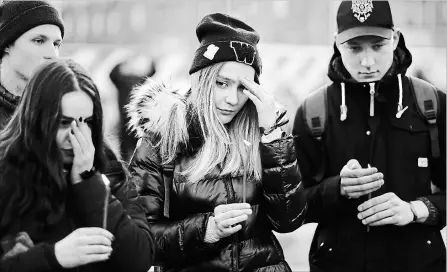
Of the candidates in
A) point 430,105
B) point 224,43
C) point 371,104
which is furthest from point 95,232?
point 430,105

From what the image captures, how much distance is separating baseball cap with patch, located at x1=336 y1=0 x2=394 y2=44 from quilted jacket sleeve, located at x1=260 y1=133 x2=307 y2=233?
25.6 inches

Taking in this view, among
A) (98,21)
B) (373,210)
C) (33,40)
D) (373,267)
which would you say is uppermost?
(98,21)

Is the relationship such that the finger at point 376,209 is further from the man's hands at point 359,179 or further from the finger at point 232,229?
the finger at point 232,229

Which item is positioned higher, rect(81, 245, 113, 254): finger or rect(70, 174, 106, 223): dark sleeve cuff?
rect(70, 174, 106, 223): dark sleeve cuff

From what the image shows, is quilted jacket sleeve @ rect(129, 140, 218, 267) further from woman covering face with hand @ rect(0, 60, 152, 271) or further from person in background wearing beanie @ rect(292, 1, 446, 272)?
person in background wearing beanie @ rect(292, 1, 446, 272)

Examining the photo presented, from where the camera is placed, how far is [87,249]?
2.39 m

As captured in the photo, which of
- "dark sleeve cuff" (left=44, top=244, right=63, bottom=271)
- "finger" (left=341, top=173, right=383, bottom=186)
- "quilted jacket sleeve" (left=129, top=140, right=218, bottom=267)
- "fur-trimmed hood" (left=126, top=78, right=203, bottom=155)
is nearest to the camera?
"dark sleeve cuff" (left=44, top=244, right=63, bottom=271)

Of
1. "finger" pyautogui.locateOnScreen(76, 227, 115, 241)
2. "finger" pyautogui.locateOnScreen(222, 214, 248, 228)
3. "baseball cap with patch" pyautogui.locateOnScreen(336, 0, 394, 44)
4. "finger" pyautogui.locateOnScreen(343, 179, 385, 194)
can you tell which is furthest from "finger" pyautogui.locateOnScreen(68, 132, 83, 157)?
"baseball cap with patch" pyautogui.locateOnScreen(336, 0, 394, 44)

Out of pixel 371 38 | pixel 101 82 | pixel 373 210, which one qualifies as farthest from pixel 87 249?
pixel 371 38

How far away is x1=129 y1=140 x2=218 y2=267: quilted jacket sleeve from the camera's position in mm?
2807

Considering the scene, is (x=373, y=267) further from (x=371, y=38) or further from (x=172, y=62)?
(x=172, y=62)

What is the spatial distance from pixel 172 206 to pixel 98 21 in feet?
3.52

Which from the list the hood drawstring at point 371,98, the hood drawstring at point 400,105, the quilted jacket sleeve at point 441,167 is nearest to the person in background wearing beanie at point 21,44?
the hood drawstring at point 371,98

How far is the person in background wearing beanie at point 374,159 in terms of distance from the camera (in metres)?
3.18
